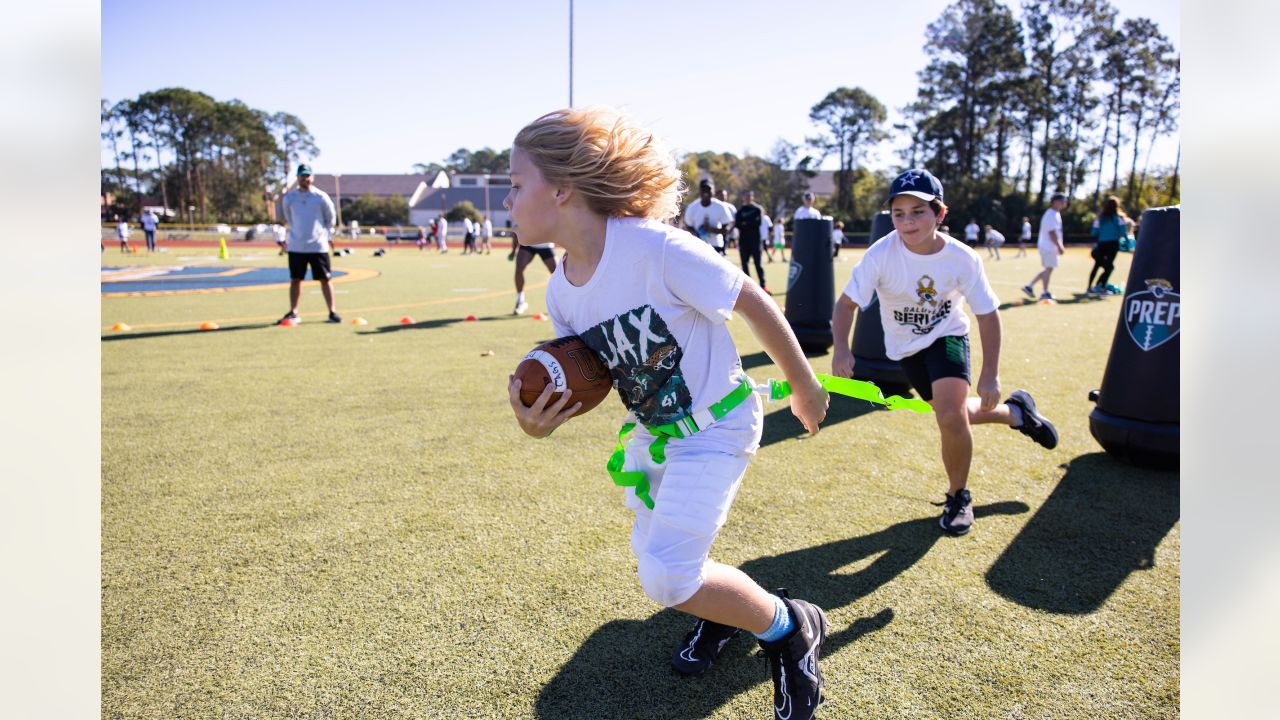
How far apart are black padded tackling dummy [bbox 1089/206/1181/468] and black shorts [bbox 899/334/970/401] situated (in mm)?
1349

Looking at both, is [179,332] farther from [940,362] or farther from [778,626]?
[778,626]

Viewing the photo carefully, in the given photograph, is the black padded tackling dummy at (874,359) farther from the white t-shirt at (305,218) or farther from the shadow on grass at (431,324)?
the white t-shirt at (305,218)

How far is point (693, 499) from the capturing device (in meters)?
2.57

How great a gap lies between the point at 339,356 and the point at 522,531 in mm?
5831

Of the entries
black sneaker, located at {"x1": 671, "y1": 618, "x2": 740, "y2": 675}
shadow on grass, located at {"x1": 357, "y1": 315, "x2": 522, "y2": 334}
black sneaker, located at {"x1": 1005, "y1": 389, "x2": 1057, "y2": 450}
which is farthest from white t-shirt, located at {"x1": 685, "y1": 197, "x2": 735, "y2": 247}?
black sneaker, located at {"x1": 671, "y1": 618, "x2": 740, "y2": 675}

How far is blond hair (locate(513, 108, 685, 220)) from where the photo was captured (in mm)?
2619

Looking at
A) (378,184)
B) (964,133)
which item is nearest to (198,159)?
(378,184)

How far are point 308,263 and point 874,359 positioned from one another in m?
8.39

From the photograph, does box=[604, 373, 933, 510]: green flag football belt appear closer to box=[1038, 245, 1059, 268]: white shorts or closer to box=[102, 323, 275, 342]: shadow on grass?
box=[102, 323, 275, 342]: shadow on grass

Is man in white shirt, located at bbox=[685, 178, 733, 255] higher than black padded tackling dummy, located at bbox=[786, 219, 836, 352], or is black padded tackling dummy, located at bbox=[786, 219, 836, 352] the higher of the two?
man in white shirt, located at bbox=[685, 178, 733, 255]

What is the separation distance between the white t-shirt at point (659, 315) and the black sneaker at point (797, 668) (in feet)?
2.83

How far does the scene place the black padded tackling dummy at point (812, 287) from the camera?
8.99m

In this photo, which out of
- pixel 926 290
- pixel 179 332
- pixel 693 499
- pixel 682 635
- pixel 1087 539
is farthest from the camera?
pixel 179 332

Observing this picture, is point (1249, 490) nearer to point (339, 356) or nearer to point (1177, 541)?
point (1177, 541)
